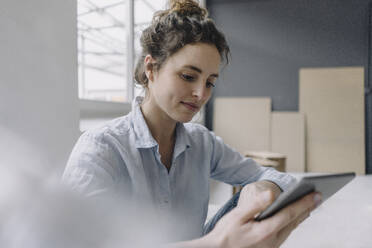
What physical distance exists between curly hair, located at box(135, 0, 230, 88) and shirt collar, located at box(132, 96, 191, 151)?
0.48ft

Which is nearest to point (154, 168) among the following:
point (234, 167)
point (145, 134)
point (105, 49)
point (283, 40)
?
point (145, 134)

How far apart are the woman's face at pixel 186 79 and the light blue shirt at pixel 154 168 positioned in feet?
0.30

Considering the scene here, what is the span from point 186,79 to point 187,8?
24cm

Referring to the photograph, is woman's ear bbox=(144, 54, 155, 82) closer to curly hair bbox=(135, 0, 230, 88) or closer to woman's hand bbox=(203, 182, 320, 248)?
curly hair bbox=(135, 0, 230, 88)

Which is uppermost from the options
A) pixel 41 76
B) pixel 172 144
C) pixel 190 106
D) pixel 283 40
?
pixel 283 40

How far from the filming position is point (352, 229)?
3.81 feet

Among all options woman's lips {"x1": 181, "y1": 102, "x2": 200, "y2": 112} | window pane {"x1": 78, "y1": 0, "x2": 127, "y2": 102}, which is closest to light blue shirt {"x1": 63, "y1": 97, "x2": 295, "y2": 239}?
woman's lips {"x1": 181, "y1": 102, "x2": 200, "y2": 112}

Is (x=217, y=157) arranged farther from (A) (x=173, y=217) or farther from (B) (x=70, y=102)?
(B) (x=70, y=102)

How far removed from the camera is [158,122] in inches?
31.9

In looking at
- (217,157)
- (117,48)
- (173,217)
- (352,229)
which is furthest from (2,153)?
(117,48)

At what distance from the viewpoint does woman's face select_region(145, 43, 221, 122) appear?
732 mm

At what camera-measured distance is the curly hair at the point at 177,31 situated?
0.74 metres

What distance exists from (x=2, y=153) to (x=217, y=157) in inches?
24.6

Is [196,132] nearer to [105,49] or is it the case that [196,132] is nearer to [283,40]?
[105,49]
